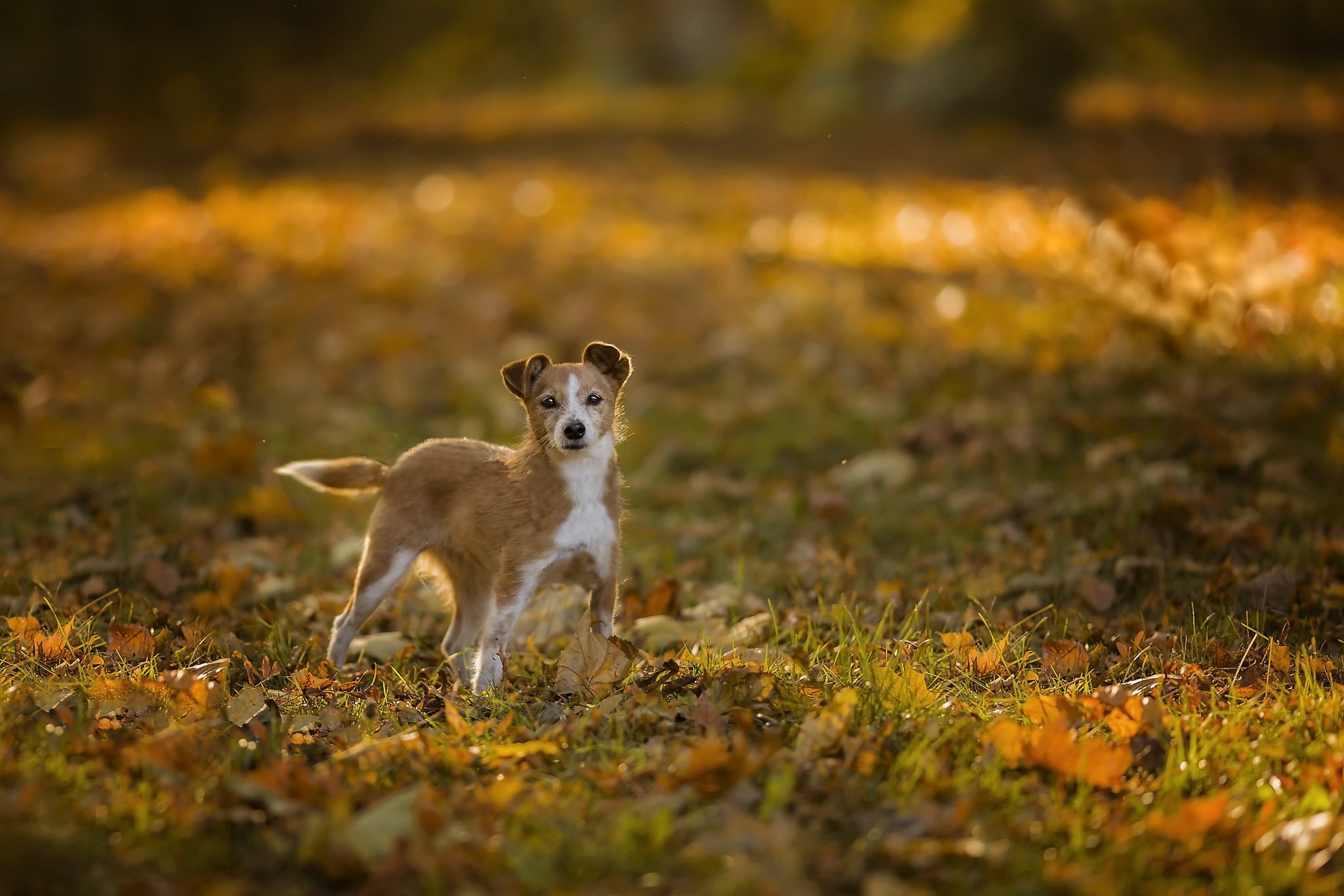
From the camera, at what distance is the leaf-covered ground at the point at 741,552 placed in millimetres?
2832

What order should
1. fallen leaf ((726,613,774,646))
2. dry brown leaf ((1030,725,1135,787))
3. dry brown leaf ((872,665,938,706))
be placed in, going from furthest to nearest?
fallen leaf ((726,613,774,646)), dry brown leaf ((872,665,938,706)), dry brown leaf ((1030,725,1135,787))

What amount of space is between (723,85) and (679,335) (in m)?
16.5

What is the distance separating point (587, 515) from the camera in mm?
3922

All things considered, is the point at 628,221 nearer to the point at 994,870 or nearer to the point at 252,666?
the point at 252,666

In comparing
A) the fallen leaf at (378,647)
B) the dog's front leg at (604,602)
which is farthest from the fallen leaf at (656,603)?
the fallen leaf at (378,647)

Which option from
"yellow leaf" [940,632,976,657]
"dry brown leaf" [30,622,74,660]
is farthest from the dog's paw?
"yellow leaf" [940,632,976,657]

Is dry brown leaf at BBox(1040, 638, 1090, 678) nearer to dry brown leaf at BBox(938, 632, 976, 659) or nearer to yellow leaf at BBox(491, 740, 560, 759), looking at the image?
dry brown leaf at BBox(938, 632, 976, 659)

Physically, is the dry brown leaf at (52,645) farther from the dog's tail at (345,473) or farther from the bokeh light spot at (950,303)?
the bokeh light spot at (950,303)

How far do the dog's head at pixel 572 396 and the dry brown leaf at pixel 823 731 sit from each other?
1151 millimetres

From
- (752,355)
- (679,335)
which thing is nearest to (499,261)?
(679,335)

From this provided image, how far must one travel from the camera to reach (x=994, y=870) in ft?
8.80

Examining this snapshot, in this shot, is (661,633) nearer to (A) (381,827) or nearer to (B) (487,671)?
(B) (487,671)

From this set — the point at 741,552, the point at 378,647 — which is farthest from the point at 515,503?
the point at 741,552

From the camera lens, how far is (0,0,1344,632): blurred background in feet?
→ 18.9
